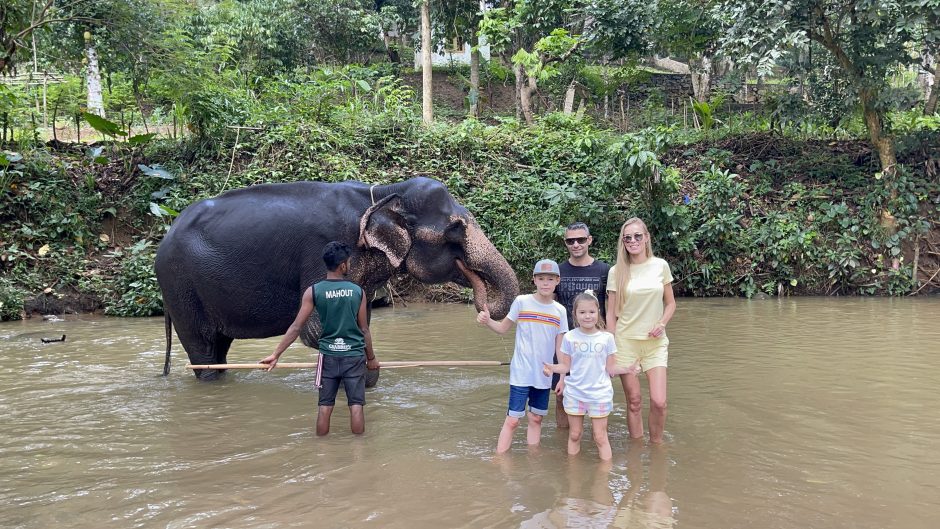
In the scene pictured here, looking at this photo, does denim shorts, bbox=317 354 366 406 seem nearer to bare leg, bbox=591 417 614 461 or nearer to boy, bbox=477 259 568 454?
boy, bbox=477 259 568 454

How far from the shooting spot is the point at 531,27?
17578 millimetres

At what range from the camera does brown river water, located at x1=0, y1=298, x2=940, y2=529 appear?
3.41m

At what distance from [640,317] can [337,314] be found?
1822 mm

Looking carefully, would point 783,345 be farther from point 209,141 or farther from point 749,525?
point 209,141

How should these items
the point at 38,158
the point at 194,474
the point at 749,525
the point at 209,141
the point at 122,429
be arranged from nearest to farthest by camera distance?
the point at 749,525
the point at 194,474
the point at 122,429
the point at 38,158
the point at 209,141

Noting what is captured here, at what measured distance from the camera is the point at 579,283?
471cm

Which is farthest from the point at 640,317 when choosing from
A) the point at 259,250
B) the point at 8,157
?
the point at 8,157

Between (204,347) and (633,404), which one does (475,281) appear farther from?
(204,347)

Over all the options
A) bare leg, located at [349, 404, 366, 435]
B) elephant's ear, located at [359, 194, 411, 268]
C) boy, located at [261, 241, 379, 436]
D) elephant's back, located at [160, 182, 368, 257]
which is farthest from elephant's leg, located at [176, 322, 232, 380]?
bare leg, located at [349, 404, 366, 435]

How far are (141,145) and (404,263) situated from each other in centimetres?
1030

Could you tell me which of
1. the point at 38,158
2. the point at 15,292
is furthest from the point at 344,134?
the point at 15,292

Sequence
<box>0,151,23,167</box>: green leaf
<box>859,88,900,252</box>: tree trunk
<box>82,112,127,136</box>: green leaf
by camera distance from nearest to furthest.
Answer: <box>0,151,23,167</box>: green leaf < <box>859,88,900,252</box>: tree trunk < <box>82,112,127,136</box>: green leaf

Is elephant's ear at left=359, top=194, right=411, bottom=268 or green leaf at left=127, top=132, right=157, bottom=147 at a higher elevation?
green leaf at left=127, top=132, right=157, bottom=147

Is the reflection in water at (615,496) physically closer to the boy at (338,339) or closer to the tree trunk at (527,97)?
the boy at (338,339)
